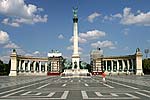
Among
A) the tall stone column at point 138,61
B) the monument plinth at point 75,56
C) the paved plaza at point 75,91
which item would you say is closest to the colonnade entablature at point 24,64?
the monument plinth at point 75,56

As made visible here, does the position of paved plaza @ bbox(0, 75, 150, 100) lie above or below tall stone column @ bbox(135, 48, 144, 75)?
below

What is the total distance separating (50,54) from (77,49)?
78745mm

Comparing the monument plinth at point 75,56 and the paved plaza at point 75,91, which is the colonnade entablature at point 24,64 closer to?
the monument plinth at point 75,56

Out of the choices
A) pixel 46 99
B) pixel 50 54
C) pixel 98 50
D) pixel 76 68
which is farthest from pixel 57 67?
pixel 46 99

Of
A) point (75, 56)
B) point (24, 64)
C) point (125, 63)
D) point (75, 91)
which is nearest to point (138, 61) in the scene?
point (125, 63)

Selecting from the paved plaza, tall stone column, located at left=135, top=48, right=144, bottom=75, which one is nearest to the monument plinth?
tall stone column, located at left=135, top=48, right=144, bottom=75

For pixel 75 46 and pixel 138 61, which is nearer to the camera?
pixel 75 46

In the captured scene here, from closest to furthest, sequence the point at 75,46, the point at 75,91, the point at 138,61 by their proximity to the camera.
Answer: the point at 75,91
the point at 75,46
the point at 138,61

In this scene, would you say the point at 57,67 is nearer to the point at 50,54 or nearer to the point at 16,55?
the point at 50,54

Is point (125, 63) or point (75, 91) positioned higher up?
point (125, 63)

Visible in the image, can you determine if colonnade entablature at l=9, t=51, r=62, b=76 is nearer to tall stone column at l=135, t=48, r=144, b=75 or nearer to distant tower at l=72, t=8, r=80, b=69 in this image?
distant tower at l=72, t=8, r=80, b=69

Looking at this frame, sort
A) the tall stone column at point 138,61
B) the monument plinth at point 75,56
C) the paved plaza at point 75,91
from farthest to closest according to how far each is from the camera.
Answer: the tall stone column at point 138,61, the monument plinth at point 75,56, the paved plaza at point 75,91

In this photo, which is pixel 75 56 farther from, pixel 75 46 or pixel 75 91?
pixel 75 91


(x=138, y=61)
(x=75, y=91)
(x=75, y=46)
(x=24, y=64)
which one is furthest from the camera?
(x=24, y=64)
